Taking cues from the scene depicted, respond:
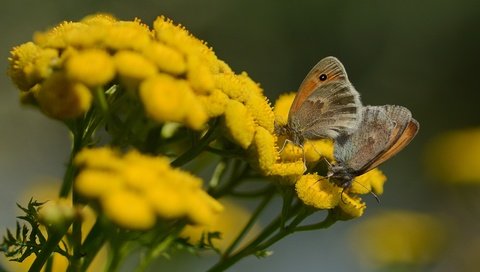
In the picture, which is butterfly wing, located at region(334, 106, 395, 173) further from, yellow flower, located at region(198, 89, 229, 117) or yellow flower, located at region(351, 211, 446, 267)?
yellow flower, located at region(351, 211, 446, 267)

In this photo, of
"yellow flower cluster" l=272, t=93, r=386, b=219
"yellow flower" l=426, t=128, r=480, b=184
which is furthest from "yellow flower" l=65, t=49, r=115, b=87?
"yellow flower" l=426, t=128, r=480, b=184

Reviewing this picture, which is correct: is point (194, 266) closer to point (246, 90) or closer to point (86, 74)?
point (246, 90)

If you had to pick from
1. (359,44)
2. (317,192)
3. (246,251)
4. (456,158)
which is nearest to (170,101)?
(317,192)

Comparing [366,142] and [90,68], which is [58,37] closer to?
[90,68]

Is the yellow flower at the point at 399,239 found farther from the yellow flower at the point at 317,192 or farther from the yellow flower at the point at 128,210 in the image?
the yellow flower at the point at 128,210

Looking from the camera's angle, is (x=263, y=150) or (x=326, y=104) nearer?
(x=263, y=150)

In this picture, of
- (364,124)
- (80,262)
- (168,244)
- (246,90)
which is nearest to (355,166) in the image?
(364,124)
